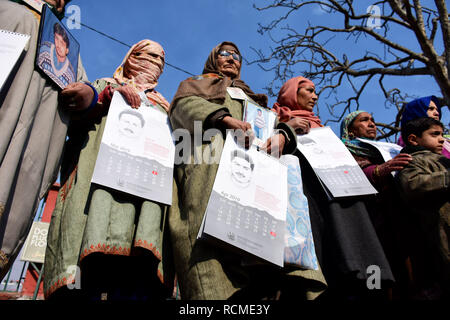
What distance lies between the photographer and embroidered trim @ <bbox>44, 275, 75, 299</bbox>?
1538 mm

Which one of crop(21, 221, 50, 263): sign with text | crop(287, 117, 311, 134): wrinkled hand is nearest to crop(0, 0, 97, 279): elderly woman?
crop(287, 117, 311, 134): wrinkled hand

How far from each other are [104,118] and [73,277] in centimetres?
90

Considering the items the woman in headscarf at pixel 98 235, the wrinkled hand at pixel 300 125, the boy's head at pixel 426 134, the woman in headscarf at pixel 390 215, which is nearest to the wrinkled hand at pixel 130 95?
the woman in headscarf at pixel 98 235

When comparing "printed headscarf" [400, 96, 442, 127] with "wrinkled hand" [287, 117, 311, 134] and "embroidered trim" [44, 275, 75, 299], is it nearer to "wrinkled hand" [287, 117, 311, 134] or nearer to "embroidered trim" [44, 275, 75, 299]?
"wrinkled hand" [287, 117, 311, 134]

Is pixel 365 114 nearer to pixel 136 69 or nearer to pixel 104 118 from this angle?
pixel 136 69

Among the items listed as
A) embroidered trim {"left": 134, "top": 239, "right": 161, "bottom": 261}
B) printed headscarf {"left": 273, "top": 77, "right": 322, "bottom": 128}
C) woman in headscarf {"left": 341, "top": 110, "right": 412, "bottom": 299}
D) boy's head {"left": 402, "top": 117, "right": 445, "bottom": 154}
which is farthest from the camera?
printed headscarf {"left": 273, "top": 77, "right": 322, "bottom": 128}

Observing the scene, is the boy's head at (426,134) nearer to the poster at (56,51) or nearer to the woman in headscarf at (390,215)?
the woman in headscarf at (390,215)

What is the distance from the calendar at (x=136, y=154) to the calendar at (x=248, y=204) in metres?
0.31

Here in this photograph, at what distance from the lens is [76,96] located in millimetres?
1839

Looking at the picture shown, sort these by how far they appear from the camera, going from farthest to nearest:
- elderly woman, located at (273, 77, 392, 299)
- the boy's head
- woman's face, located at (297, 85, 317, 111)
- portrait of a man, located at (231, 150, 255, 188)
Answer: woman's face, located at (297, 85, 317, 111)
the boy's head
elderly woman, located at (273, 77, 392, 299)
portrait of a man, located at (231, 150, 255, 188)

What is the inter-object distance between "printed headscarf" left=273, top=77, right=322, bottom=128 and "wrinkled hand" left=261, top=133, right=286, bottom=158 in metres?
0.57

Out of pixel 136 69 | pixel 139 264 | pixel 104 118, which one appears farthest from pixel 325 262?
pixel 136 69

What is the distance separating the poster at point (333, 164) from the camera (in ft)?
7.00
